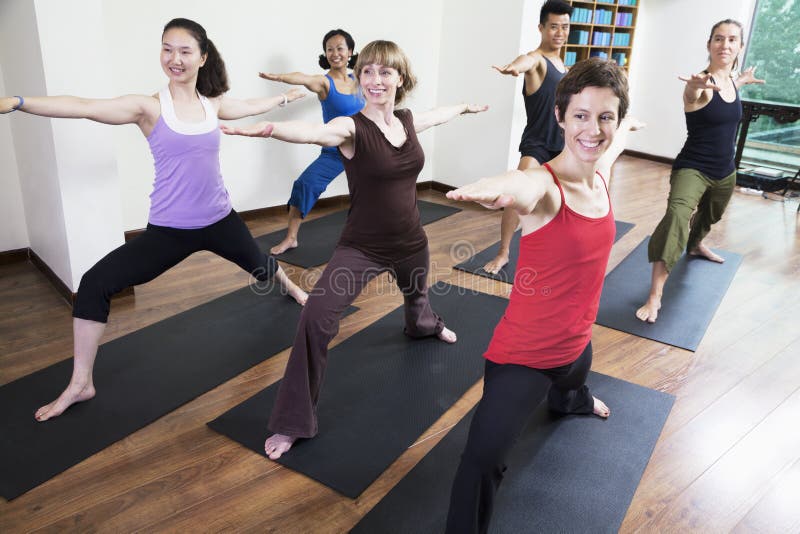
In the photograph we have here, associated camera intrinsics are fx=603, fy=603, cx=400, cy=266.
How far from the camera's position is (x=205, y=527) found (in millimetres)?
1687

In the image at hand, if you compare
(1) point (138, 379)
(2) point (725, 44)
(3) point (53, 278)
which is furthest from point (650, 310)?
(3) point (53, 278)

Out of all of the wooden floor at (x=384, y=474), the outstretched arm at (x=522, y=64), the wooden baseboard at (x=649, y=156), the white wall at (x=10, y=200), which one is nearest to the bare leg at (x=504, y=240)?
the wooden floor at (x=384, y=474)

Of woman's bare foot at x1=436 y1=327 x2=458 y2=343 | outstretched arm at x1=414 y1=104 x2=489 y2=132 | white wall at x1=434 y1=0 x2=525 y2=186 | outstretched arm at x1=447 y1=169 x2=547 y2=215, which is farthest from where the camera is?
white wall at x1=434 y1=0 x2=525 y2=186

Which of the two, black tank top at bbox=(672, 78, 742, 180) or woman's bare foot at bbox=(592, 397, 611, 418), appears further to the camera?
black tank top at bbox=(672, 78, 742, 180)

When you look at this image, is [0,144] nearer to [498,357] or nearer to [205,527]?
[205,527]

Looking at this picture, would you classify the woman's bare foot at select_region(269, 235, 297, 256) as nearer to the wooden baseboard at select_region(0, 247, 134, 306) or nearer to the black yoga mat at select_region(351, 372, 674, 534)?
the wooden baseboard at select_region(0, 247, 134, 306)

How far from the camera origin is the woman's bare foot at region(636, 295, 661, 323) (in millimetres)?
3100

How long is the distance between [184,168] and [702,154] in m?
2.64

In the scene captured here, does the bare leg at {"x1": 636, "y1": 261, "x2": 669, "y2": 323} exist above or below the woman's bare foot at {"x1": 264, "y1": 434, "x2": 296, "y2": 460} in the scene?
above

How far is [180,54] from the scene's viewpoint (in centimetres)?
214

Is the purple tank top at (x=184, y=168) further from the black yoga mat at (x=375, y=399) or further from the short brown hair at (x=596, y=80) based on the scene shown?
the short brown hair at (x=596, y=80)

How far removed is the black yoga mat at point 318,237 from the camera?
3775mm

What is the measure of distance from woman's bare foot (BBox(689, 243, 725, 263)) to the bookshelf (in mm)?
3098

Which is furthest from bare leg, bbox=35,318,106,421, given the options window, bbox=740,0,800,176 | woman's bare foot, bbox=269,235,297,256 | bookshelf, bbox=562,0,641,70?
window, bbox=740,0,800,176
